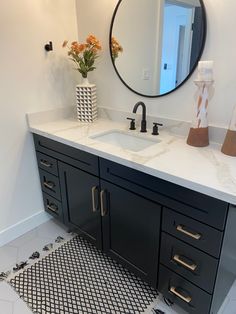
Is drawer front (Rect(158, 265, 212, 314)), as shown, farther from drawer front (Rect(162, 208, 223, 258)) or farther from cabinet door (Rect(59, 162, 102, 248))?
cabinet door (Rect(59, 162, 102, 248))

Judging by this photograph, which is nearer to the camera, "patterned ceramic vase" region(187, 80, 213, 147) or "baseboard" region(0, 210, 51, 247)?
"patterned ceramic vase" region(187, 80, 213, 147)

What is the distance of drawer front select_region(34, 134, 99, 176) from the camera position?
1.46 m

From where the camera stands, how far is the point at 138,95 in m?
1.73

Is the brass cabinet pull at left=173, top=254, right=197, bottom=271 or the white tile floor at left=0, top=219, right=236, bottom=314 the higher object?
the brass cabinet pull at left=173, top=254, right=197, bottom=271

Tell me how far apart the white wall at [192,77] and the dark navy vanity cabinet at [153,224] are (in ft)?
1.88

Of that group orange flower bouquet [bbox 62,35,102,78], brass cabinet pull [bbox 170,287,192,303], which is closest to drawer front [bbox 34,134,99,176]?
orange flower bouquet [bbox 62,35,102,78]

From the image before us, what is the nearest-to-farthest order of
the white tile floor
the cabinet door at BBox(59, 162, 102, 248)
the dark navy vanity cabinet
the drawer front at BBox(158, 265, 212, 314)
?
the dark navy vanity cabinet < the drawer front at BBox(158, 265, 212, 314) < the white tile floor < the cabinet door at BBox(59, 162, 102, 248)

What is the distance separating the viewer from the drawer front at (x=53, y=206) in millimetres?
1923

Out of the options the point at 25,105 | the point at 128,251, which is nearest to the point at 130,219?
the point at 128,251

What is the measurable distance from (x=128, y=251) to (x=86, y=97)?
3.84ft

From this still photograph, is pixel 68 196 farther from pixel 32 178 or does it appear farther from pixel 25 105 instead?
pixel 25 105

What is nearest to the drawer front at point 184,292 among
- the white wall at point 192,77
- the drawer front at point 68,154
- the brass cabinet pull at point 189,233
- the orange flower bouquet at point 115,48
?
the brass cabinet pull at point 189,233

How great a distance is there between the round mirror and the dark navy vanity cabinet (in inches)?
26.0

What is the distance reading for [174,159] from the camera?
3.96ft
